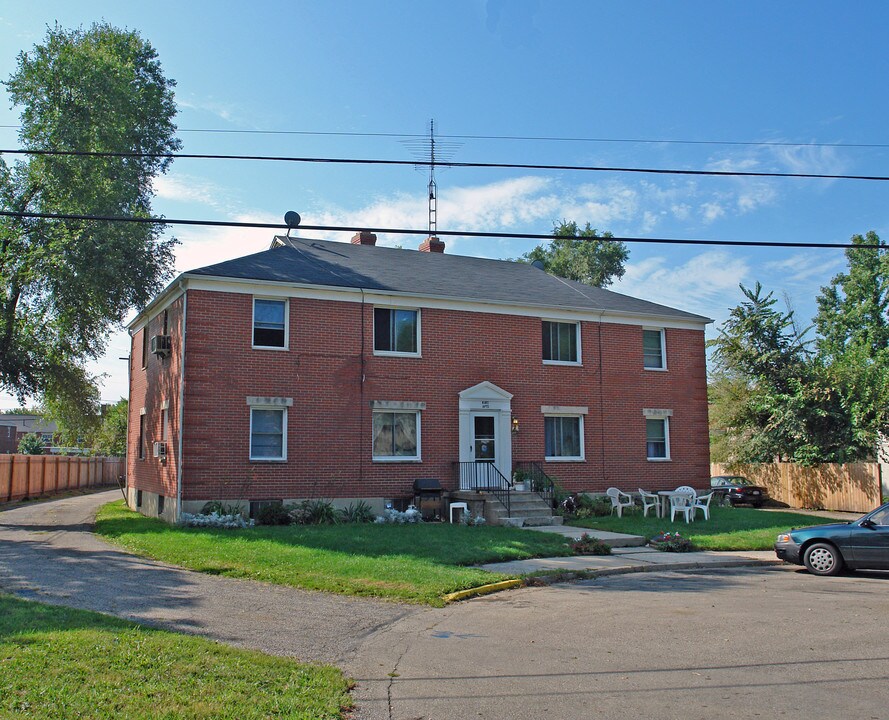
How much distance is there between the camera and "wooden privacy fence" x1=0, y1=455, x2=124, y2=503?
104ft

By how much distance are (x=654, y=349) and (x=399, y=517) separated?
35.3 feet

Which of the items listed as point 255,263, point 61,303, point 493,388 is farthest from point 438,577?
point 61,303

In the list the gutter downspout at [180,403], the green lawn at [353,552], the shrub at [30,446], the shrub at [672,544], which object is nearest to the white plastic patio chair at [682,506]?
the shrub at [672,544]

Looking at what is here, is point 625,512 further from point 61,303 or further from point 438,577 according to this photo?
point 61,303

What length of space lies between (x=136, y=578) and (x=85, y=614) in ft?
11.6

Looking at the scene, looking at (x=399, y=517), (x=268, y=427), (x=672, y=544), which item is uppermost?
(x=268, y=427)

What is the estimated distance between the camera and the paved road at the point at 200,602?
8617 millimetres

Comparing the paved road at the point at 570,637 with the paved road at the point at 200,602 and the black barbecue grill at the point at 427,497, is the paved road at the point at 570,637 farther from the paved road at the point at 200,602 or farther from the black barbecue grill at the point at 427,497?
the black barbecue grill at the point at 427,497

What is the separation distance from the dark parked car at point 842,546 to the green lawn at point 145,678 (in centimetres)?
1045

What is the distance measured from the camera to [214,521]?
61.7ft

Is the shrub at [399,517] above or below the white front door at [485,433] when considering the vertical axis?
below

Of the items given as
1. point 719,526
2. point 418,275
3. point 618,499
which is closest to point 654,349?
point 618,499

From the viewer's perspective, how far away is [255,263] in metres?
21.8

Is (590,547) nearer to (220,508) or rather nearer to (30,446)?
(220,508)
